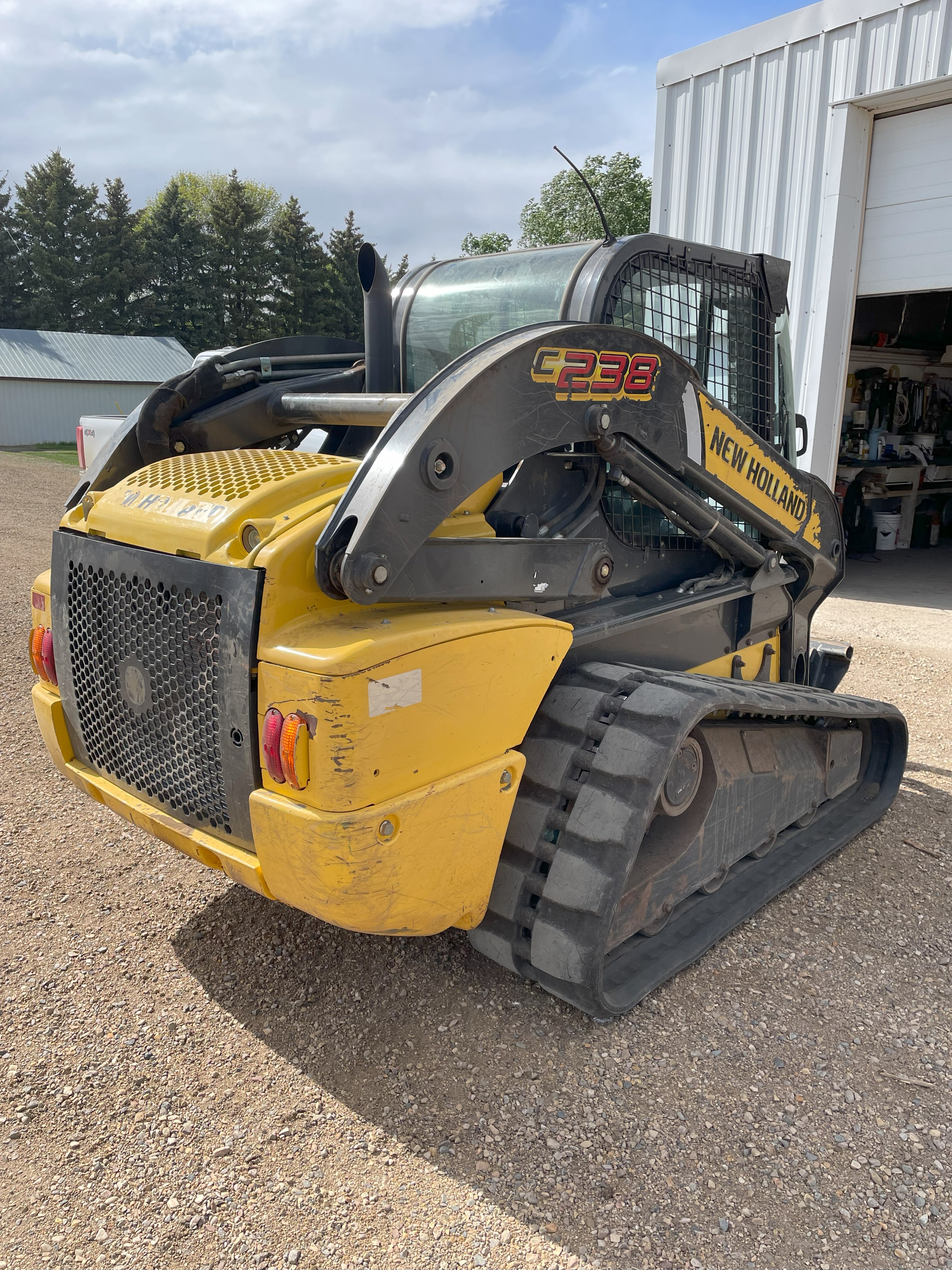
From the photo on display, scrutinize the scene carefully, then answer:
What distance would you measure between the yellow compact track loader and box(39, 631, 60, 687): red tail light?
2 cm

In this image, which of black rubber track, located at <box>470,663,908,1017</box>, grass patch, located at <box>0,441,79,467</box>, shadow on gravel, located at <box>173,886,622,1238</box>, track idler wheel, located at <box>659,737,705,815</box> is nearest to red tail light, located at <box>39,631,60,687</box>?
shadow on gravel, located at <box>173,886,622,1238</box>

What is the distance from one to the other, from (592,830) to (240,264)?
158 feet

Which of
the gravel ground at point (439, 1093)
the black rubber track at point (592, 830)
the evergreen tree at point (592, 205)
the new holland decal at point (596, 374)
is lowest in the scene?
the gravel ground at point (439, 1093)

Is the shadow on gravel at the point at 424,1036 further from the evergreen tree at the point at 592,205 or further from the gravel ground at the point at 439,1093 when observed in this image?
the evergreen tree at the point at 592,205

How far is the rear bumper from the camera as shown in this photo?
2256mm

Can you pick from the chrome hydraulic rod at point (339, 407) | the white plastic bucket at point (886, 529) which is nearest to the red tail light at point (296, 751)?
the chrome hydraulic rod at point (339, 407)

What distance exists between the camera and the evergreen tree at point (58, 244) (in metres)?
42.4

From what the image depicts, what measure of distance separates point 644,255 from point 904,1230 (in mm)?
2989

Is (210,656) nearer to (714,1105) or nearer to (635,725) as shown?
(635,725)

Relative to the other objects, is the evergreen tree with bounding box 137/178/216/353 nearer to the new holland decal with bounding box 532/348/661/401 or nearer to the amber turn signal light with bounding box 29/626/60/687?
the amber turn signal light with bounding box 29/626/60/687

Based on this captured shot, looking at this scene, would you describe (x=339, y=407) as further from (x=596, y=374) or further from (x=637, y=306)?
(x=637, y=306)

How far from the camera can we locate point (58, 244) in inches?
1697

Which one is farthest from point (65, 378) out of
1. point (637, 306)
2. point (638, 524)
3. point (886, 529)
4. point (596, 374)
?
point (596, 374)

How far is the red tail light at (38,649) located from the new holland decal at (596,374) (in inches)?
74.1
